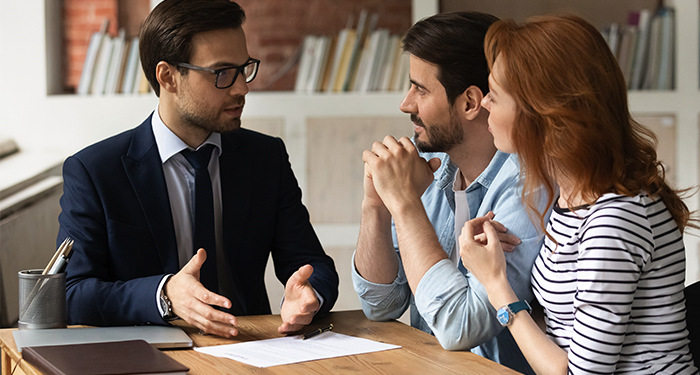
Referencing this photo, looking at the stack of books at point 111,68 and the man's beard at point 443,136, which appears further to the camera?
the stack of books at point 111,68

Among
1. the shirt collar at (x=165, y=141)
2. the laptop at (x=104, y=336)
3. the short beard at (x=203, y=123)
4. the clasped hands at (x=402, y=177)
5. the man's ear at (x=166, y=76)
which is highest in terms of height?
the man's ear at (x=166, y=76)

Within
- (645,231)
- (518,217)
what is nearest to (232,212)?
(518,217)

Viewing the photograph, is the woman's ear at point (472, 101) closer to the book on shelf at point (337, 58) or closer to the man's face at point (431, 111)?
the man's face at point (431, 111)

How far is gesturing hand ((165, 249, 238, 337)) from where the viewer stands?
131cm

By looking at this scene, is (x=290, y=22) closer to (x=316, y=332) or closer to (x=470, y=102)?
(x=470, y=102)

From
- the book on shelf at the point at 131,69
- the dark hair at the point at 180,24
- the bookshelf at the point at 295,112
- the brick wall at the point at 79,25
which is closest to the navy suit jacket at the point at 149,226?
the dark hair at the point at 180,24

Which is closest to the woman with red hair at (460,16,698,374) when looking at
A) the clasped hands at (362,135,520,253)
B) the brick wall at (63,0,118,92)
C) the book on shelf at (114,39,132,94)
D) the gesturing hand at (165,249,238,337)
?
the clasped hands at (362,135,520,253)

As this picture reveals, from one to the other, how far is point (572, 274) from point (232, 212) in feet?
3.19

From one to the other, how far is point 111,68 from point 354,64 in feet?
3.95

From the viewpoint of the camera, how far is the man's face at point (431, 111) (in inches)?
64.1

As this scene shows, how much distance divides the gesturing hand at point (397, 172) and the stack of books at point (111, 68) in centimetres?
210

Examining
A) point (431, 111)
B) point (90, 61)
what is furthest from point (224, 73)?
point (90, 61)

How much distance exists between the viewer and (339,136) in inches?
131

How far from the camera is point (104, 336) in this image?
1.29 m
